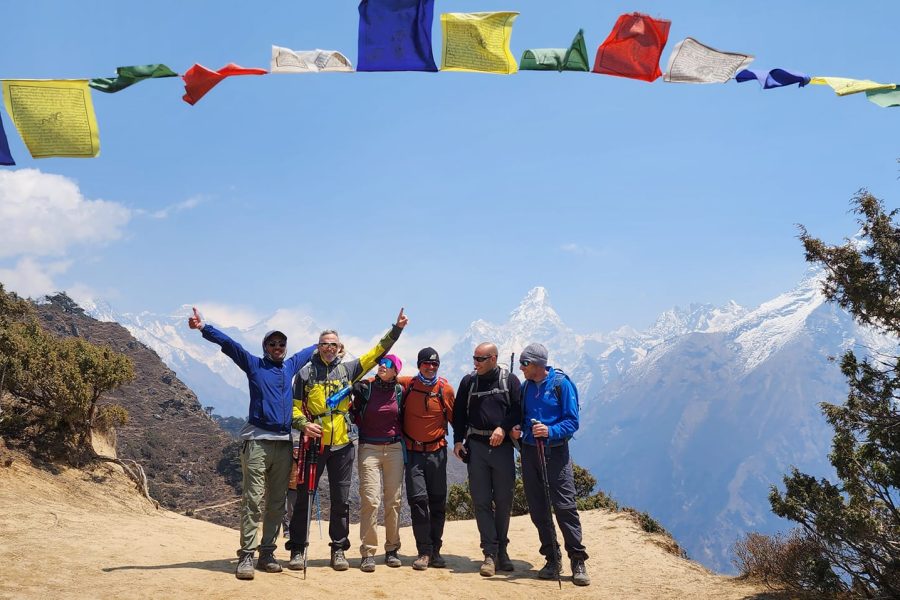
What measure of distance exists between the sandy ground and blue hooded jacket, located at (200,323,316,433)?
1.79m

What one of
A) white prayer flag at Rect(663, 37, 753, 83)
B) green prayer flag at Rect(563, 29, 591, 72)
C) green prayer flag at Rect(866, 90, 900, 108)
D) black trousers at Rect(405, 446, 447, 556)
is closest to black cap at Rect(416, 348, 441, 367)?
black trousers at Rect(405, 446, 447, 556)

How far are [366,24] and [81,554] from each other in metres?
7.96

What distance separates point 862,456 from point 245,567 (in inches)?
317

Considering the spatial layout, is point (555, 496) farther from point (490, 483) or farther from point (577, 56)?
point (577, 56)

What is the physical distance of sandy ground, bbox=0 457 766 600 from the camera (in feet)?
23.1

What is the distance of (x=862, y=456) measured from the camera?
878 centimetres

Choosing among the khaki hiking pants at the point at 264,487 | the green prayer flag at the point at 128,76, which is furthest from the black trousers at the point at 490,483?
the green prayer flag at the point at 128,76

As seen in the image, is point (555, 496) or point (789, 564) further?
point (555, 496)

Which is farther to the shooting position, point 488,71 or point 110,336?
point 110,336

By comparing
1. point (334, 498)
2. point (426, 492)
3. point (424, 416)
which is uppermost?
point (424, 416)

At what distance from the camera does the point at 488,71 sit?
9430 mm

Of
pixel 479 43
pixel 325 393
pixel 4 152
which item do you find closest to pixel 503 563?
pixel 325 393

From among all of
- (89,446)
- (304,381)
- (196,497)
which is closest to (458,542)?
(304,381)

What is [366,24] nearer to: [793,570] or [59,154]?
[59,154]
